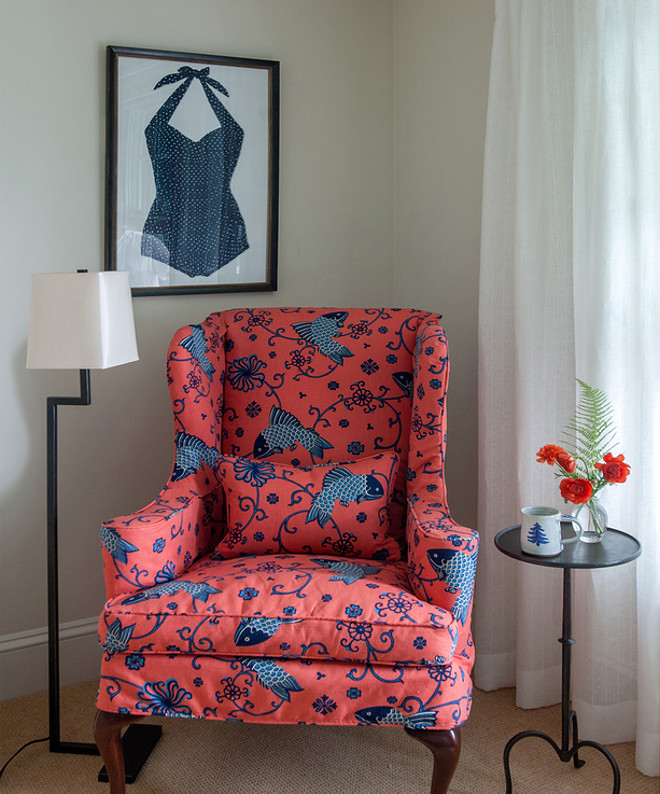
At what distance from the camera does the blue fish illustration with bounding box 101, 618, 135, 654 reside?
5.50ft

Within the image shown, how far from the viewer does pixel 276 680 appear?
1643 mm

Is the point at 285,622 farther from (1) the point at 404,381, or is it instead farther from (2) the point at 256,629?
(1) the point at 404,381

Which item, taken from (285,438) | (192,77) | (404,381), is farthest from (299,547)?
(192,77)

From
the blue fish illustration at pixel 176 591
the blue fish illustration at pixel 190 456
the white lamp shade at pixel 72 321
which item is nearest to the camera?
the blue fish illustration at pixel 176 591

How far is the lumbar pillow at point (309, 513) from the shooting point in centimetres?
200

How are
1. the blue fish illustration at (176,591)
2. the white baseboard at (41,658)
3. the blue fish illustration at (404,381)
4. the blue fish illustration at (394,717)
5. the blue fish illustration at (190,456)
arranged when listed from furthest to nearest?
the white baseboard at (41,658)
the blue fish illustration at (404,381)
the blue fish illustration at (190,456)
the blue fish illustration at (176,591)
the blue fish illustration at (394,717)

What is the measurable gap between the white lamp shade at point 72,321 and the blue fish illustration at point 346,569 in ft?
2.31

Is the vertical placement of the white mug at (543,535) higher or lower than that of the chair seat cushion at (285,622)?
higher

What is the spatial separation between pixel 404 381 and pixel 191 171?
0.98 metres

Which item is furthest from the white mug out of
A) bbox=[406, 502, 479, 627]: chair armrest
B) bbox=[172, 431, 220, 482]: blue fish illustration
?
bbox=[172, 431, 220, 482]: blue fish illustration

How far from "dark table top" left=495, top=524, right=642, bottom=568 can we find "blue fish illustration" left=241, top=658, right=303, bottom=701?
1.76 ft

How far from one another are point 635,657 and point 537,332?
87cm

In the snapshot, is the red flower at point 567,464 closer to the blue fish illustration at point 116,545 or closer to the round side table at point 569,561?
the round side table at point 569,561

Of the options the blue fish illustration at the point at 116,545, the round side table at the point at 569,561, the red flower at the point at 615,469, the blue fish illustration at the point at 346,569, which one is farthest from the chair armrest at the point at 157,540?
the red flower at the point at 615,469
